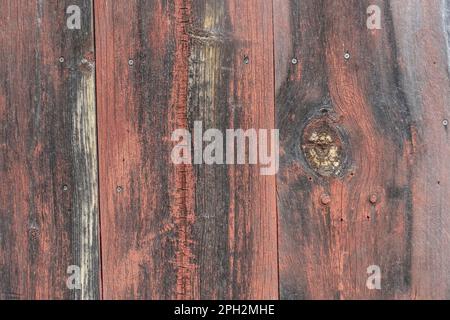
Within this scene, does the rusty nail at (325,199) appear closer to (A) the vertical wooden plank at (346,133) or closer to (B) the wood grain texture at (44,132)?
(A) the vertical wooden plank at (346,133)

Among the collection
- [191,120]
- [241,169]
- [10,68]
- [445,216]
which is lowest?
[445,216]

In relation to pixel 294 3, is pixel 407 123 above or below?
below

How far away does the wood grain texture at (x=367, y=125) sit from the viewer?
1.19 m

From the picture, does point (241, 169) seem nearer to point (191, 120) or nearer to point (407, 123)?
point (191, 120)

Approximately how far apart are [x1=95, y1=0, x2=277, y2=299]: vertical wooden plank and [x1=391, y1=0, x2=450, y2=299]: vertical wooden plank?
29 centimetres

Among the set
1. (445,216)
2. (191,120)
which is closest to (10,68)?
(191,120)

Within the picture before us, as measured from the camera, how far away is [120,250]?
3.96ft

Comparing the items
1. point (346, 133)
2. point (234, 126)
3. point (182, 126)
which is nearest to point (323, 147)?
point (346, 133)

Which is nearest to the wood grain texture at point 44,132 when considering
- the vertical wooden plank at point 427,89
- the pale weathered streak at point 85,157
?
the pale weathered streak at point 85,157

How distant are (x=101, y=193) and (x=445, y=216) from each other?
0.74 metres

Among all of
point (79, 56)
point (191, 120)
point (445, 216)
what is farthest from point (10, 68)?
point (445, 216)

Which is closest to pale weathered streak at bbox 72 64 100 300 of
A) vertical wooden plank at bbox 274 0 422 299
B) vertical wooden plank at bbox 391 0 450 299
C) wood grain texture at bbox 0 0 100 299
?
wood grain texture at bbox 0 0 100 299

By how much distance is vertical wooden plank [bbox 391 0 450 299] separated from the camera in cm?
119

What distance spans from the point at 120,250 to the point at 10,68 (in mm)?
458
